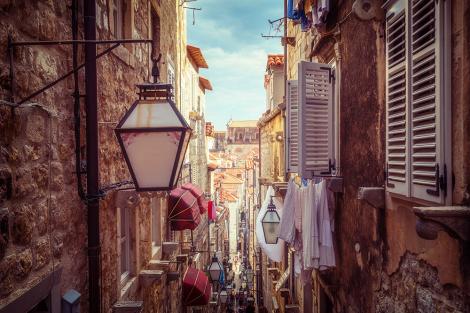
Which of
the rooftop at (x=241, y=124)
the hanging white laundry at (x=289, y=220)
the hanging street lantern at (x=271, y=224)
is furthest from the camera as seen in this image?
the rooftop at (x=241, y=124)

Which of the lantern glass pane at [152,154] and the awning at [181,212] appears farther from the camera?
the awning at [181,212]

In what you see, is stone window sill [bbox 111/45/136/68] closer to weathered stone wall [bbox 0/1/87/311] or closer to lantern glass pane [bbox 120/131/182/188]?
weathered stone wall [bbox 0/1/87/311]

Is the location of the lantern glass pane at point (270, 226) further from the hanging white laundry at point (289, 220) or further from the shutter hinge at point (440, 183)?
the shutter hinge at point (440, 183)

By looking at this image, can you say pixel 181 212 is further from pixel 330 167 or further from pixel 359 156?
pixel 359 156

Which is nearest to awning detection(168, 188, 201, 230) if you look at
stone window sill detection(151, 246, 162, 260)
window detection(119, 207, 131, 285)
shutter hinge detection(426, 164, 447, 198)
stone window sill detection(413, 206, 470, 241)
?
stone window sill detection(151, 246, 162, 260)

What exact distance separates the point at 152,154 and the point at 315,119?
2.83 metres

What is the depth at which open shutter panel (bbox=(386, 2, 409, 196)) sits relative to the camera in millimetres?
3270

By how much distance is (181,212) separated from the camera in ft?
28.6

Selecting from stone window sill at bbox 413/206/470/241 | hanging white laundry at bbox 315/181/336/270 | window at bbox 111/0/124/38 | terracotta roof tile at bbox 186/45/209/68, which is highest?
terracotta roof tile at bbox 186/45/209/68

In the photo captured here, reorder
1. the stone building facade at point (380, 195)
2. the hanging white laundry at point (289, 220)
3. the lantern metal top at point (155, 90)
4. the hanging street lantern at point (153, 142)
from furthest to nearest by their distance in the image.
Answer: the hanging white laundry at point (289, 220) → the lantern metal top at point (155, 90) → the hanging street lantern at point (153, 142) → the stone building facade at point (380, 195)

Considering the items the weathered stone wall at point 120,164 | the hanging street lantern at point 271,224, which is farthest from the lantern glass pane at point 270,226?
the weathered stone wall at point 120,164

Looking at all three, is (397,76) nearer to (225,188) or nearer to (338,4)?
(338,4)

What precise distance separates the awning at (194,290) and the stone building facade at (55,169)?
403cm

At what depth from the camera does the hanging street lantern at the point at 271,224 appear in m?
8.25
